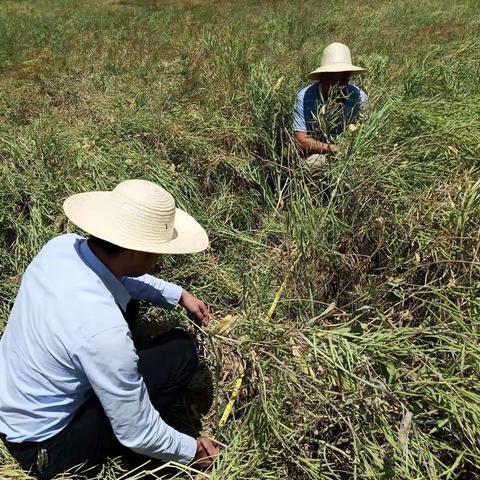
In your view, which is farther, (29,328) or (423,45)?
(423,45)

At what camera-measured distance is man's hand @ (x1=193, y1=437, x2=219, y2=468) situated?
1.52m

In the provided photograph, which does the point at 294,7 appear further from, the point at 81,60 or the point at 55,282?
the point at 55,282

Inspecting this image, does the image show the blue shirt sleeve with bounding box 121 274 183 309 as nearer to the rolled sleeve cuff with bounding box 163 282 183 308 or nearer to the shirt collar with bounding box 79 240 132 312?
the rolled sleeve cuff with bounding box 163 282 183 308

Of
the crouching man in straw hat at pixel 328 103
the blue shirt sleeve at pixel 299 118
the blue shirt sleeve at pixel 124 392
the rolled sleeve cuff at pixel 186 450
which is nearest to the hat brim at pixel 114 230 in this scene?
the blue shirt sleeve at pixel 124 392

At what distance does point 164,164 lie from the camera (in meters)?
2.72

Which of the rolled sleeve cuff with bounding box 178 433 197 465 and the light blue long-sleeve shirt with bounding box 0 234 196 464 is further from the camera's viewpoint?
the rolled sleeve cuff with bounding box 178 433 197 465

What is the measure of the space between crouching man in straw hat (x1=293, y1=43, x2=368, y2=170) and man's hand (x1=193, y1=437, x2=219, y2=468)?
5.00 feet

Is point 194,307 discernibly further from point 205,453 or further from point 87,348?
point 87,348

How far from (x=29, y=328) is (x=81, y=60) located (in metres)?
4.33

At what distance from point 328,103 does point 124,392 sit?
6.58 feet

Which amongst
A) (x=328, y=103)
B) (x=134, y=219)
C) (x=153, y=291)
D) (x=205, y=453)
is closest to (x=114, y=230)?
(x=134, y=219)

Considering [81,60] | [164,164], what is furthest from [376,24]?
[164,164]

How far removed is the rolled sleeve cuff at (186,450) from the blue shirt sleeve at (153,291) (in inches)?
21.0

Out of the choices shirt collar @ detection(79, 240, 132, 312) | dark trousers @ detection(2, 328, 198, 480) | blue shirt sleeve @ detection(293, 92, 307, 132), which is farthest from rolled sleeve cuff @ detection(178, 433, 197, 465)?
blue shirt sleeve @ detection(293, 92, 307, 132)
